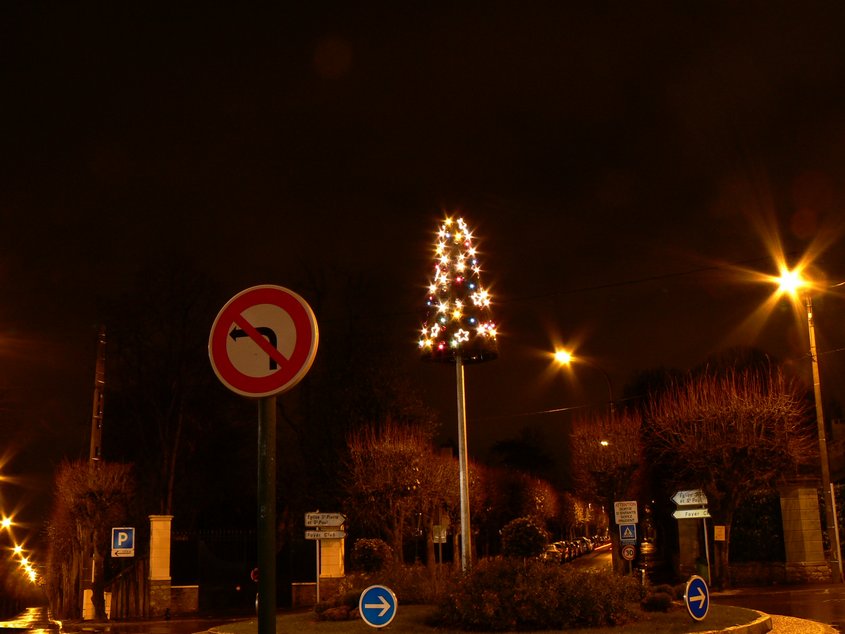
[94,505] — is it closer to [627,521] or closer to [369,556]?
[369,556]

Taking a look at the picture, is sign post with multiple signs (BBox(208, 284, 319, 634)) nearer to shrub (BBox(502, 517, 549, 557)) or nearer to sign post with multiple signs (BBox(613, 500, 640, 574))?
shrub (BBox(502, 517, 549, 557))

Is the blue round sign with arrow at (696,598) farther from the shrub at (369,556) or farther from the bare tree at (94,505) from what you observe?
the bare tree at (94,505)

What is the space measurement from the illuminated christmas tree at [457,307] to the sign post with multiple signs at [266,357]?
1527 centimetres

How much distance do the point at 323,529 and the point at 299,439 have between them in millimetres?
13434

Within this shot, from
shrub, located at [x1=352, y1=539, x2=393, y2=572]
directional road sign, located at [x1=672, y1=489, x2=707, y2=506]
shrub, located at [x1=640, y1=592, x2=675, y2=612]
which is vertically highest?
→ directional road sign, located at [x1=672, y1=489, x2=707, y2=506]

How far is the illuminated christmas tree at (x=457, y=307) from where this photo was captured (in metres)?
19.6

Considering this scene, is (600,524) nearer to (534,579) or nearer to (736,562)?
(736,562)

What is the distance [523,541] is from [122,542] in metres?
14.6

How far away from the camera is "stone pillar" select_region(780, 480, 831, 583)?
30688 millimetres

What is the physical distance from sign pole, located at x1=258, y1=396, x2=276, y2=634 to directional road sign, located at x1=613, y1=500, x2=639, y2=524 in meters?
21.1

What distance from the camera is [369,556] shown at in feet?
69.0

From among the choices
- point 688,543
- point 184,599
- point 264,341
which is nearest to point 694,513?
point 688,543

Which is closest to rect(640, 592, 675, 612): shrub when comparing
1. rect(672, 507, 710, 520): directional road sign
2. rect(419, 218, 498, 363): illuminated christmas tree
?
rect(419, 218, 498, 363): illuminated christmas tree

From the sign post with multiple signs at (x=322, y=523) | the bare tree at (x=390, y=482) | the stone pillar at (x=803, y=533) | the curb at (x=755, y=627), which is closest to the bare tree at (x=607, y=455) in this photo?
the stone pillar at (x=803, y=533)
